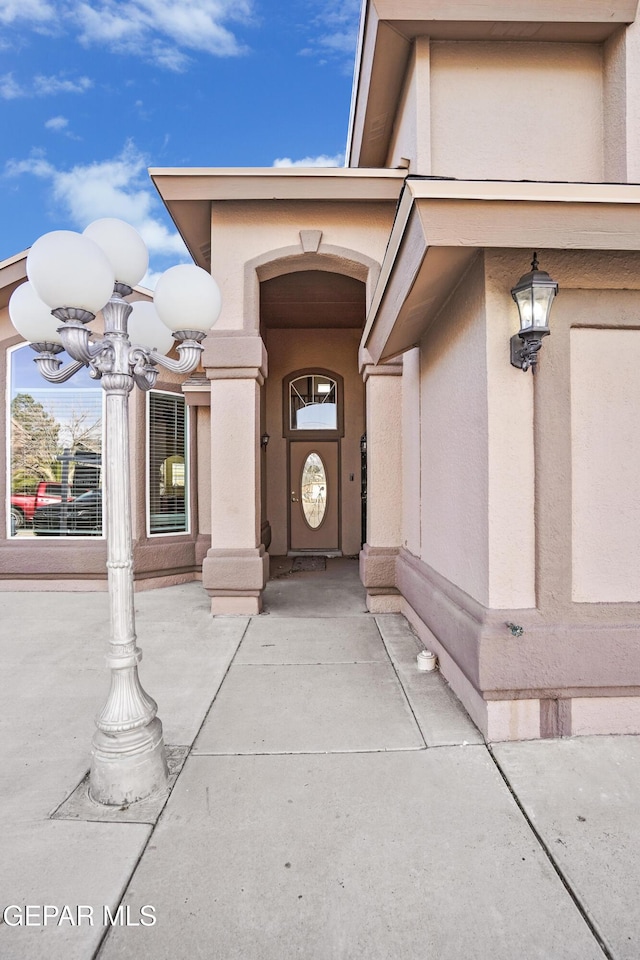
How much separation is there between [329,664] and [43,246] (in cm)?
366

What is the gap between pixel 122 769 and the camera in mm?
2414

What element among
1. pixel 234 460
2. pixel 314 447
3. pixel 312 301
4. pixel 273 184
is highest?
pixel 273 184

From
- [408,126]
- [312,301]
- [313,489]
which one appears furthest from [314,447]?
[408,126]

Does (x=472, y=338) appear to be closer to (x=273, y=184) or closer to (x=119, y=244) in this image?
(x=119, y=244)

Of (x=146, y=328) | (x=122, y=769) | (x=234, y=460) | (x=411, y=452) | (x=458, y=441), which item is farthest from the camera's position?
(x=234, y=460)

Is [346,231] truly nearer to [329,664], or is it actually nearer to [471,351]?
[471,351]

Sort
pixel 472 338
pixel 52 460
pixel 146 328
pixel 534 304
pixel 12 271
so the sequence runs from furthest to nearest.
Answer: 1. pixel 52 460
2. pixel 12 271
3. pixel 472 338
4. pixel 146 328
5. pixel 534 304

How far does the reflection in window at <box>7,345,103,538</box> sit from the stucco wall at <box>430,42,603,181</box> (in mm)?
5797

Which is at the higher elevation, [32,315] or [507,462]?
[32,315]

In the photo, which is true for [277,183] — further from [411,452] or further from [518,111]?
[411,452]

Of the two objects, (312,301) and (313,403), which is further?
(313,403)

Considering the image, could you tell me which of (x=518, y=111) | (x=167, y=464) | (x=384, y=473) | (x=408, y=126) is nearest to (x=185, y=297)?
(x=384, y=473)

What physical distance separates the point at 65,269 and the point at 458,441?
2730mm

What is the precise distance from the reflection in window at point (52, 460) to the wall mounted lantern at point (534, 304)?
627 centimetres
